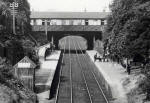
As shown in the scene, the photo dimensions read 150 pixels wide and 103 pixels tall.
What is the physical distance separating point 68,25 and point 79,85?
37.7 metres

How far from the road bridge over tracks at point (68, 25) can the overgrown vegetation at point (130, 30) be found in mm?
34038

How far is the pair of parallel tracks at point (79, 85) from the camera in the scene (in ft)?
99.4

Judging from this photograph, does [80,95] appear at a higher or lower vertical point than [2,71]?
lower

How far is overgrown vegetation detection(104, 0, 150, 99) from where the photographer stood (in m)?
32.5

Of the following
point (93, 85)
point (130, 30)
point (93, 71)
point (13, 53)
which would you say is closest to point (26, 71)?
point (93, 85)

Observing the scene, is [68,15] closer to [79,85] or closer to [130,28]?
[79,85]

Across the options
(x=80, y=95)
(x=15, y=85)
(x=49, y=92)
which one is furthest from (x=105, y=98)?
(x=15, y=85)

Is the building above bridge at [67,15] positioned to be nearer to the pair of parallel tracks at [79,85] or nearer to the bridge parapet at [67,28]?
the bridge parapet at [67,28]

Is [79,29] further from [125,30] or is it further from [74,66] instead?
[125,30]

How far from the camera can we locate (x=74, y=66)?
2078 inches

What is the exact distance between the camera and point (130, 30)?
111 ft

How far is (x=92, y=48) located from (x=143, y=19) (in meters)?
43.0

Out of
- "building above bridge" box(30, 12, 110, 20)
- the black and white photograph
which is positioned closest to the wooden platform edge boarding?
the black and white photograph

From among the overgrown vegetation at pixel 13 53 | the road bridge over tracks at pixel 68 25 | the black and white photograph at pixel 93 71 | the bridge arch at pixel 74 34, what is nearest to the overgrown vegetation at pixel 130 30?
the black and white photograph at pixel 93 71
